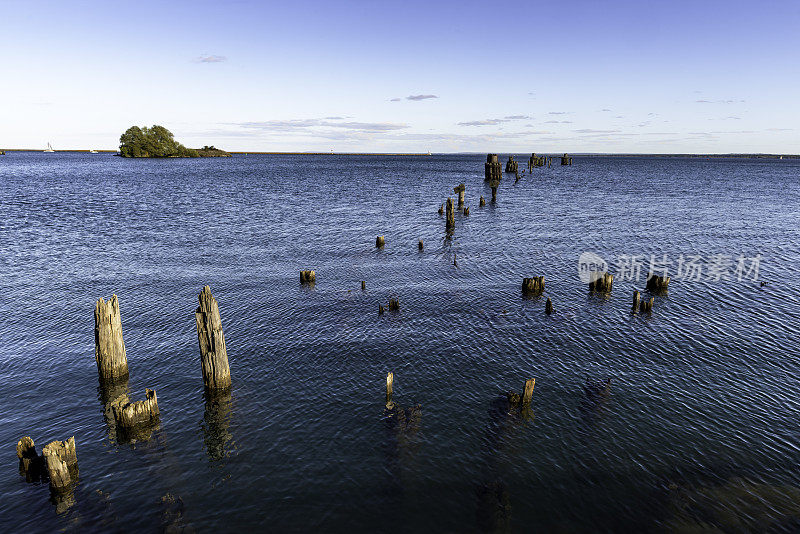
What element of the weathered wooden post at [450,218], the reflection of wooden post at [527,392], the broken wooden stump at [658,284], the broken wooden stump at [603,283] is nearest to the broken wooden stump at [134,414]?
the reflection of wooden post at [527,392]

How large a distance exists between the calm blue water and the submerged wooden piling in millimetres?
777

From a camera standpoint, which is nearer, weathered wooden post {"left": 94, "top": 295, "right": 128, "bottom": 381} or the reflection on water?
the reflection on water

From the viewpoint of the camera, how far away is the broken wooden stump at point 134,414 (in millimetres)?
21555

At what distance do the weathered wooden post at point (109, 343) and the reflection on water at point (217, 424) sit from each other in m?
5.53

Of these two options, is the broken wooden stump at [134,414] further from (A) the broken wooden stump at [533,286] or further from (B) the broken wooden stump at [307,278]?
(A) the broken wooden stump at [533,286]

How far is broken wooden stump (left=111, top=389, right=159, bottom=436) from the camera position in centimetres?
2155

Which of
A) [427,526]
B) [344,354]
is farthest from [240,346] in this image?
[427,526]

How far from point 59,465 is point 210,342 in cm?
876

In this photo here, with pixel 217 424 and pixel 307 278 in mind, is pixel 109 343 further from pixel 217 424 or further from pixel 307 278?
pixel 307 278

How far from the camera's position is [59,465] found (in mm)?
17859

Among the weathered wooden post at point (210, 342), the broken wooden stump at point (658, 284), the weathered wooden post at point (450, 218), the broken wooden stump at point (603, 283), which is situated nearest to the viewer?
the weathered wooden post at point (210, 342)

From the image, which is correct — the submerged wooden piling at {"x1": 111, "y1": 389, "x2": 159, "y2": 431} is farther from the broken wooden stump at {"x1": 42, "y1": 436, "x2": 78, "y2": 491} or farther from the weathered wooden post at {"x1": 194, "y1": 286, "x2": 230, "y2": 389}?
the weathered wooden post at {"x1": 194, "y1": 286, "x2": 230, "y2": 389}

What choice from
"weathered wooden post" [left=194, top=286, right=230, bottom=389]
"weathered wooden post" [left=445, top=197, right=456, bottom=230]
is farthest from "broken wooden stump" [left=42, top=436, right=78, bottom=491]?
"weathered wooden post" [left=445, top=197, right=456, bottom=230]

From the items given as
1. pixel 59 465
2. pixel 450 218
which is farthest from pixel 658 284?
pixel 59 465
